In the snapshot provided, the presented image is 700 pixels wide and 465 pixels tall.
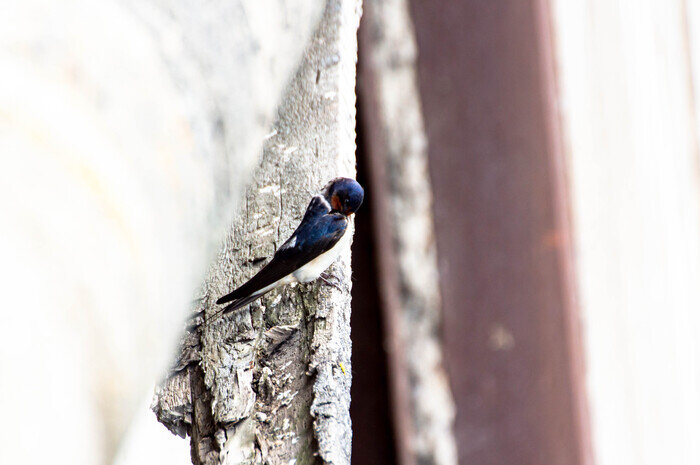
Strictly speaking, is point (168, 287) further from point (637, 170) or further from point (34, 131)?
point (637, 170)

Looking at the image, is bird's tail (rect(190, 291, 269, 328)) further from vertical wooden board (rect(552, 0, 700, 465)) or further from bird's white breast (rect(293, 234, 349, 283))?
vertical wooden board (rect(552, 0, 700, 465))

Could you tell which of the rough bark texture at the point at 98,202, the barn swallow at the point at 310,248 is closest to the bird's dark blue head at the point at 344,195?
the barn swallow at the point at 310,248

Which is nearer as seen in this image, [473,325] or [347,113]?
[473,325]

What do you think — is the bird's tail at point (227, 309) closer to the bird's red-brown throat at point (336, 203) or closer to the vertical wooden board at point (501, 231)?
the bird's red-brown throat at point (336, 203)

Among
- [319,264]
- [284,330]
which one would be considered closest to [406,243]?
[284,330]

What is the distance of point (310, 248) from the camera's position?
3.97ft

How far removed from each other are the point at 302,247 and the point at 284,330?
0.87 ft

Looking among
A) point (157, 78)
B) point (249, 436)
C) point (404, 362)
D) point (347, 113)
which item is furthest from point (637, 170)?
point (157, 78)

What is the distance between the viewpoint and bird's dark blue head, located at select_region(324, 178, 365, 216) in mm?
1057

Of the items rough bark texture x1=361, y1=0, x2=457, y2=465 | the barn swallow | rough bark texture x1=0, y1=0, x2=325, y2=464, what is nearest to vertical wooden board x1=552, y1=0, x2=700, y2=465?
rough bark texture x1=361, y1=0, x2=457, y2=465

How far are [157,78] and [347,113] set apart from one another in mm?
680

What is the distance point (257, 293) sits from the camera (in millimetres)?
1002

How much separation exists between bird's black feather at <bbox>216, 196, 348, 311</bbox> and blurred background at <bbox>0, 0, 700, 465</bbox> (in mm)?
85

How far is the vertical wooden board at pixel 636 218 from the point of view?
0.93m
